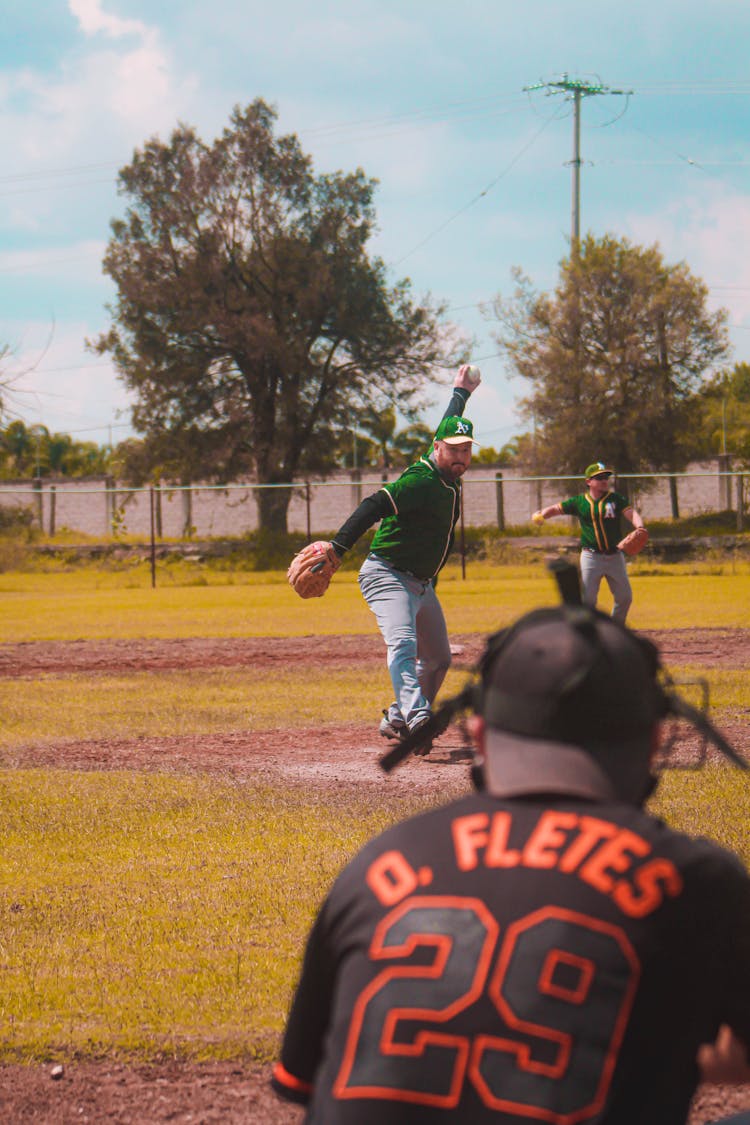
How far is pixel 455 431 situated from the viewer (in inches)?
335

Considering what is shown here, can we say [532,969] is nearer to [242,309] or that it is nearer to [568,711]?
[568,711]

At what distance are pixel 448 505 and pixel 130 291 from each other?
4213 cm

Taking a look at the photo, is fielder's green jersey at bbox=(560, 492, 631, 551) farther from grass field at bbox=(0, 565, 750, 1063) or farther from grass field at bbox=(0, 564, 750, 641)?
grass field at bbox=(0, 565, 750, 1063)

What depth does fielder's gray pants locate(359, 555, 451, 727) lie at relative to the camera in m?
8.11

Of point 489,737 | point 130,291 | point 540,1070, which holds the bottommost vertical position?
point 540,1070

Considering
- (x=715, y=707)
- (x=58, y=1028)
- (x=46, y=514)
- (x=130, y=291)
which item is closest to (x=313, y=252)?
(x=130, y=291)

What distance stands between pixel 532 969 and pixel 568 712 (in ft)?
1.10

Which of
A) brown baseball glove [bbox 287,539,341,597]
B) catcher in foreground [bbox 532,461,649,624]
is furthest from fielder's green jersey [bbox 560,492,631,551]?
brown baseball glove [bbox 287,539,341,597]

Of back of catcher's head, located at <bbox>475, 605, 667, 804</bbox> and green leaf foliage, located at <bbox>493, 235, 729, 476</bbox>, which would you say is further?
green leaf foliage, located at <bbox>493, 235, 729, 476</bbox>

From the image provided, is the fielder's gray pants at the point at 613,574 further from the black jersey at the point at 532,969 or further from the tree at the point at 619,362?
the tree at the point at 619,362

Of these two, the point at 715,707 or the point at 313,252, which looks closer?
the point at 715,707

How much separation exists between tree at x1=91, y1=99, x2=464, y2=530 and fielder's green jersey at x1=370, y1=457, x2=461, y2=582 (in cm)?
3905

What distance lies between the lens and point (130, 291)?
48.3 metres

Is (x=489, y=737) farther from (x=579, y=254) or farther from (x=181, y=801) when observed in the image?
(x=579, y=254)
